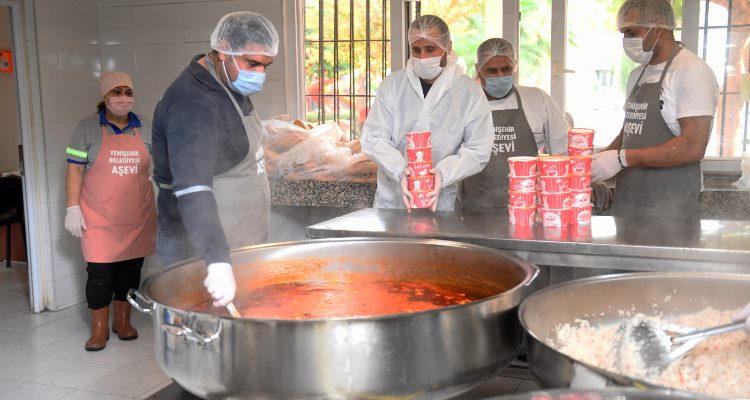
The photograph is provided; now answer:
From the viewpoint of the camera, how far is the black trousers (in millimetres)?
4496

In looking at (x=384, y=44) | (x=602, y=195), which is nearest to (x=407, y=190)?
(x=602, y=195)

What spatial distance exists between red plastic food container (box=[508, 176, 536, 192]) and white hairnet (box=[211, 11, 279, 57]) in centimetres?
93

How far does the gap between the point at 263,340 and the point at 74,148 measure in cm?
339

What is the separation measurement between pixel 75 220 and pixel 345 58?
1994mm

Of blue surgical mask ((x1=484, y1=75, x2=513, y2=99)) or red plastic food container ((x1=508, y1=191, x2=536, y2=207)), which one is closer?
red plastic food container ((x1=508, y1=191, x2=536, y2=207))

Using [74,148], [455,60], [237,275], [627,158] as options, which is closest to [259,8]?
[74,148]

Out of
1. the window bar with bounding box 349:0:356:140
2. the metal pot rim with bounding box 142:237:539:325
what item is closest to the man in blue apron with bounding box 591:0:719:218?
the metal pot rim with bounding box 142:237:539:325

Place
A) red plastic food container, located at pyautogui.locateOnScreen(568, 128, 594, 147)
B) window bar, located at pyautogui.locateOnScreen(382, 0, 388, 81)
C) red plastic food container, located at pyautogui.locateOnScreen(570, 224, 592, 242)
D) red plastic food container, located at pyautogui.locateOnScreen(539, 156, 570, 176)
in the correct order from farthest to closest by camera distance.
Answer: window bar, located at pyautogui.locateOnScreen(382, 0, 388, 81) < red plastic food container, located at pyautogui.locateOnScreen(568, 128, 594, 147) < red plastic food container, located at pyautogui.locateOnScreen(539, 156, 570, 176) < red plastic food container, located at pyautogui.locateOnScreen(570, 224, 592, 242)

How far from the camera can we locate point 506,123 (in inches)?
149

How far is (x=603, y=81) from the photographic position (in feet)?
14.8

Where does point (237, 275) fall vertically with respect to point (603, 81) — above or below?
below

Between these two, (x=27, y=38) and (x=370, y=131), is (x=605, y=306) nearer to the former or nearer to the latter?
(x=370, y=131)

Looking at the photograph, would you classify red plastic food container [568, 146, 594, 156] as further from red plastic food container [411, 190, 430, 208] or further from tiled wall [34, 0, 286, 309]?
tiled wall [34, 0, 286, 309]

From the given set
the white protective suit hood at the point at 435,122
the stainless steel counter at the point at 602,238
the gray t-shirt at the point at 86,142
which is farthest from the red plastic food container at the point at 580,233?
the gray t-shirt at the point at 86,142
